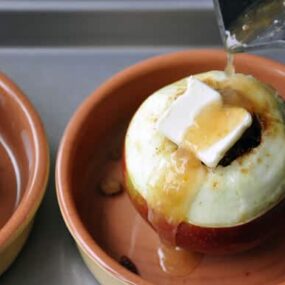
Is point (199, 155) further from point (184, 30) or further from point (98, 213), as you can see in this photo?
point (184, 30)

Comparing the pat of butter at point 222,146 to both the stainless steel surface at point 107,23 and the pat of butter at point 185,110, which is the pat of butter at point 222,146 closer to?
the pat of butter at point 185,110

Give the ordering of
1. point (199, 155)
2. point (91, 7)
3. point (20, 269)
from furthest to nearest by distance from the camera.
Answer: point (91, 7), point (20, 269), point (199, 155)

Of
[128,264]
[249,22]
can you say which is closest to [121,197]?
[128,264]

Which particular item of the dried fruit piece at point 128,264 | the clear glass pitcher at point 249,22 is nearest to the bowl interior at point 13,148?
the dried fruit piece at point 128,264

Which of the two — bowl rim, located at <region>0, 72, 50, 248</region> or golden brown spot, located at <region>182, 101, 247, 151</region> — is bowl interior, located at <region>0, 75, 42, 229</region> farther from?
golden brown spot, located at <region>182, 101, 247, 151</region>

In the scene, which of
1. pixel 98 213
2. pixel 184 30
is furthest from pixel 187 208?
pixel 184 30

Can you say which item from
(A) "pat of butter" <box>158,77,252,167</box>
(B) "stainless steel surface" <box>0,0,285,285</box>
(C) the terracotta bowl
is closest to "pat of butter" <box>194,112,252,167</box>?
(A) "pat of butter" <box>158,77,252,167</box>
